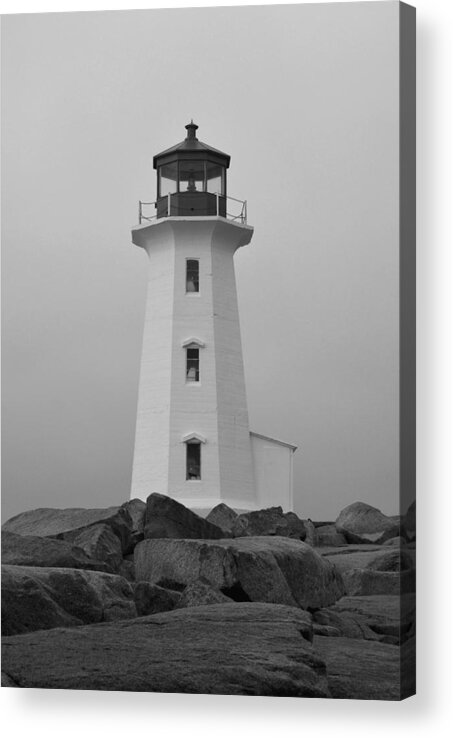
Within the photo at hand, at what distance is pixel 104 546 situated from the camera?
12.5 m

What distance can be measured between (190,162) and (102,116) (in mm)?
1324

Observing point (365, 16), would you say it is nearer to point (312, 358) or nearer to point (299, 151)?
point (299, 151)

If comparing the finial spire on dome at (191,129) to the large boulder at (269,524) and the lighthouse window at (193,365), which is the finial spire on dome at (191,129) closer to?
the lighthouse window at (193,365)

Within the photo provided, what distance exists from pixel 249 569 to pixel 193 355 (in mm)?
3547

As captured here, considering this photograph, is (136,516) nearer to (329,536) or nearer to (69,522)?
(69,522)

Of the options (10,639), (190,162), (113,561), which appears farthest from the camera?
(190,162)

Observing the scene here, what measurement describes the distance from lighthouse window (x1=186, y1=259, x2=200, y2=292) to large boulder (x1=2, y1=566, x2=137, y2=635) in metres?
4.03

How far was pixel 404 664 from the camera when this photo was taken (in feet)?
34.9

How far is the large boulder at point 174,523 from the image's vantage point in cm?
1273

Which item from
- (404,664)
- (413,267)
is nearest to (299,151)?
(413,267)

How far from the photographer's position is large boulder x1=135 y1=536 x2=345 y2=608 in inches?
463

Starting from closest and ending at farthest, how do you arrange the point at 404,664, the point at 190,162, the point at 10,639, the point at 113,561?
the point at 404,664, the point at 10,639, the point at 113,561, the point at 190,162

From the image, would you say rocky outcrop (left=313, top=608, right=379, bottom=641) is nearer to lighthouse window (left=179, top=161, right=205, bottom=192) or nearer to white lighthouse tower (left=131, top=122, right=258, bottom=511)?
white lighthouse tower (left=131, top=122, right=258, bottom=511)

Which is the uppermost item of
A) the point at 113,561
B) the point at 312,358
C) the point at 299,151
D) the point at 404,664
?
the point at 299,151
